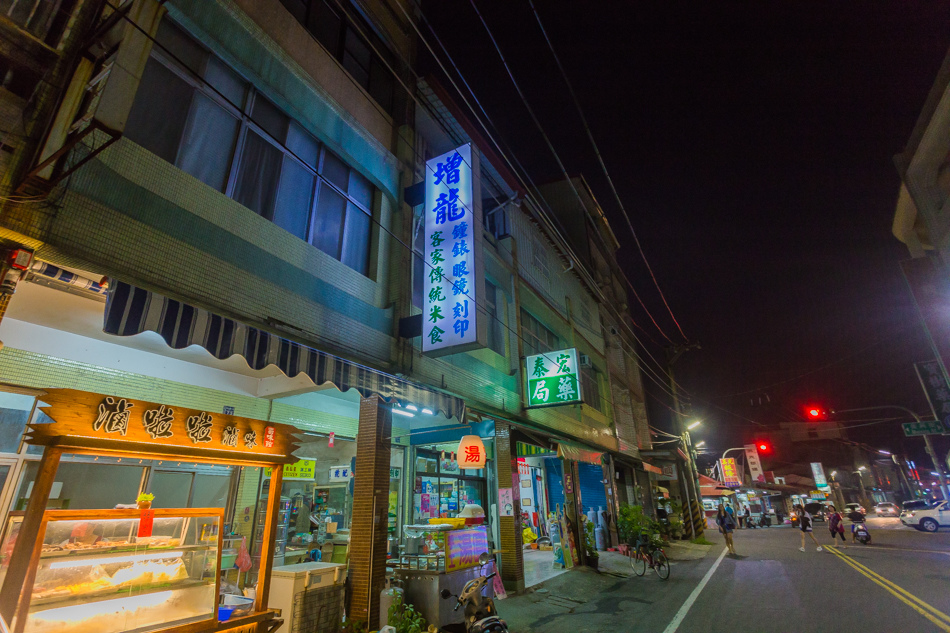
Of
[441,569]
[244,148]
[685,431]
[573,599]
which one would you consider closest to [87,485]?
[441,569]

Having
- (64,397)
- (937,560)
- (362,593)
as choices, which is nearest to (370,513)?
(362,593)

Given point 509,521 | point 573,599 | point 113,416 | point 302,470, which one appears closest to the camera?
point 113,416

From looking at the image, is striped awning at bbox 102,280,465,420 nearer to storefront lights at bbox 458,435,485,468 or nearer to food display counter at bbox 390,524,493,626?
storefront lights at bbox 458,435,485,468

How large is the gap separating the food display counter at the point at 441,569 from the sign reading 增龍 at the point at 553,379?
18.4 feet

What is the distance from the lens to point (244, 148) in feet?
27.3

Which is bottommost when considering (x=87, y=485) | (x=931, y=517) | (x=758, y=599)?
(x=758, y=599)

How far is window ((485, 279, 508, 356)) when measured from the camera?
14.8 metres

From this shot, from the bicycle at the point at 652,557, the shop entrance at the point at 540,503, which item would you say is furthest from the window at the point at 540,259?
the bicycle at the point at 652,557

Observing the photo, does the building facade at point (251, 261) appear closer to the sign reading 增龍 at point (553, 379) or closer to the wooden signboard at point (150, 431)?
the sign reading 增龍 at point (553, 379)

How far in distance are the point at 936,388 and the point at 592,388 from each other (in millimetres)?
18587

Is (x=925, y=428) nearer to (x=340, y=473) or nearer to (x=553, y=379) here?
(x=553, y=379)

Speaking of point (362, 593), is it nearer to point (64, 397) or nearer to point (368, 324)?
point (368, 324)

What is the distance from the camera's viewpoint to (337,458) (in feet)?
37.6

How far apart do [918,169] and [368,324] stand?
993cm
